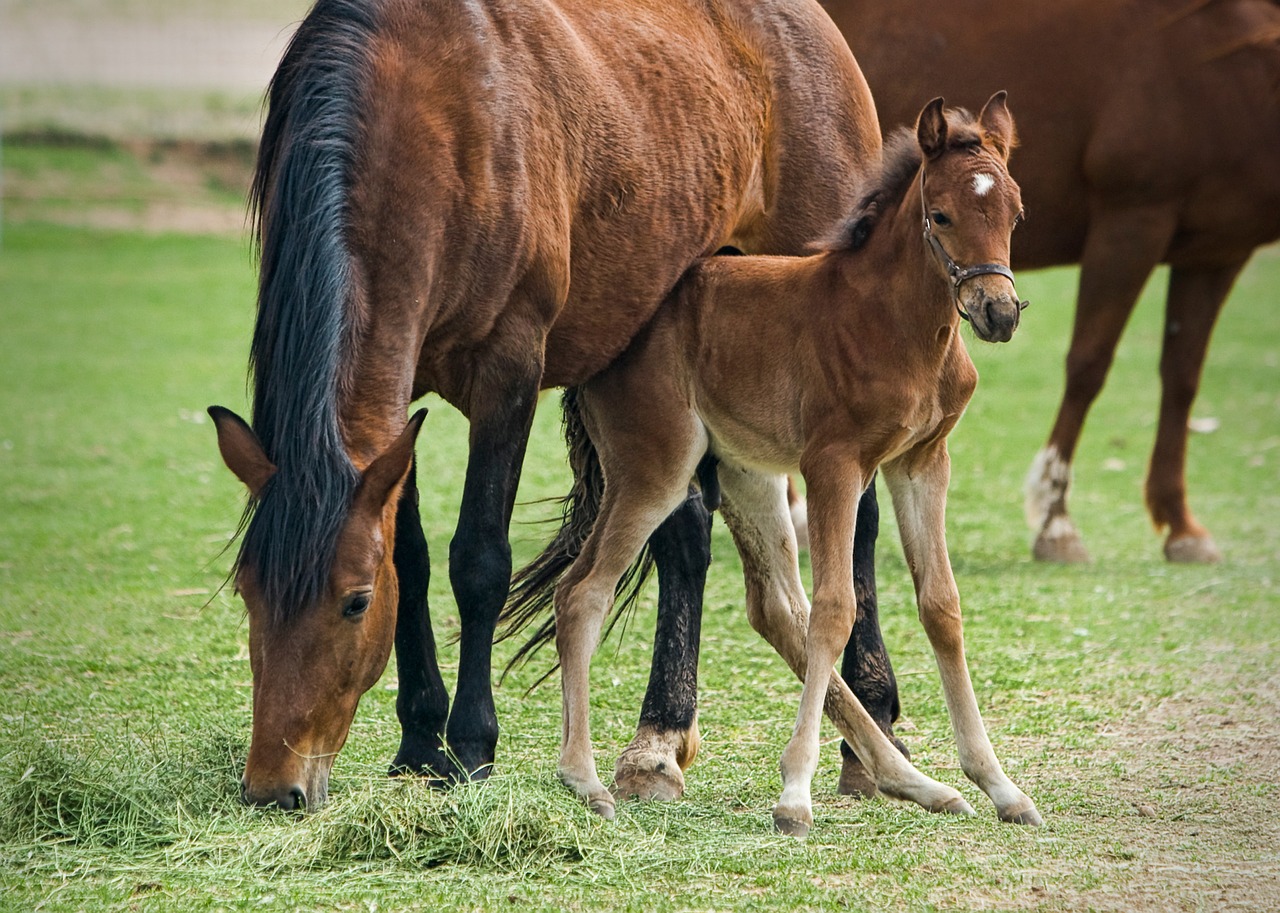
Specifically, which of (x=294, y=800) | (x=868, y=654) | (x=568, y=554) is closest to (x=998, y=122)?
(x=868, y=654)

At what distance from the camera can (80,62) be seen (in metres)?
22.7

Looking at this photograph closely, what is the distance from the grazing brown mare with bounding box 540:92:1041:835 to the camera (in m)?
3.86

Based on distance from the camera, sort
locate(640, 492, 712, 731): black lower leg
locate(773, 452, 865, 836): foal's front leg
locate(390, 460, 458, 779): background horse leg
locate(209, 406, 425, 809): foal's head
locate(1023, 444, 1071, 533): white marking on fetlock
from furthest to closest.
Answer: locate(1023, 444, 1071, 533): white marking on fetlock
locate(640, 492, 712, 731): black lower leg
locate(390, 460, 458, 779): background horse leg
locate(773, 452, 865, 836): foal's front leg
locate(209, 406, 425, 809): foal's head

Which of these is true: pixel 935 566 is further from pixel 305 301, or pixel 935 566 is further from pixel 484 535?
pixel 305 301

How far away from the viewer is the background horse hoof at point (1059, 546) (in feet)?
25.5

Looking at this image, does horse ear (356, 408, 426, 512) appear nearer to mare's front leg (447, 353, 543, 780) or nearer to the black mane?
the black mane

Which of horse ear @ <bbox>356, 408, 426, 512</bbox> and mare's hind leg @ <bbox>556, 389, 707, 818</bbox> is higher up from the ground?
horse ear @ <bbox>356, 408, 426, 512</bbox>

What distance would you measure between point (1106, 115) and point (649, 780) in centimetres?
477

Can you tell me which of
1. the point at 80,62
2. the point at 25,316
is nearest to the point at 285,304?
the point at 25,316

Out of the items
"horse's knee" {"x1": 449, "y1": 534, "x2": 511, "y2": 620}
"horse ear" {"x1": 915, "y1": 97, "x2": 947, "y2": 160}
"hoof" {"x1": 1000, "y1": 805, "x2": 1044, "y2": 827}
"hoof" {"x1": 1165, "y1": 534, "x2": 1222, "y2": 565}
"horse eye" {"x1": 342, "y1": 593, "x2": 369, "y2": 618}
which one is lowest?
"hoof" {"x1": 1165, "y1": 534, "x2": 1222, "y2": 565}

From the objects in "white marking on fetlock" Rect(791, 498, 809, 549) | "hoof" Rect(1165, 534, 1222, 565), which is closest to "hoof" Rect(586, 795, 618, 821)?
"white marking on fetlock" Rect(791, 498, 809, 549)

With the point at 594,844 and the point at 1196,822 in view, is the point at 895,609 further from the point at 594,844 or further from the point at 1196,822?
the point at 594,844

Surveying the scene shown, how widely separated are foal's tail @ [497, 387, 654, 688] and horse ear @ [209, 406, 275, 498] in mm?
1435

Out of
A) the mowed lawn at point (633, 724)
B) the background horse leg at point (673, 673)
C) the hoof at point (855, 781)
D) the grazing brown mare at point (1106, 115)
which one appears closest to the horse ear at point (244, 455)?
the mowed lawn at point (633, 724)
